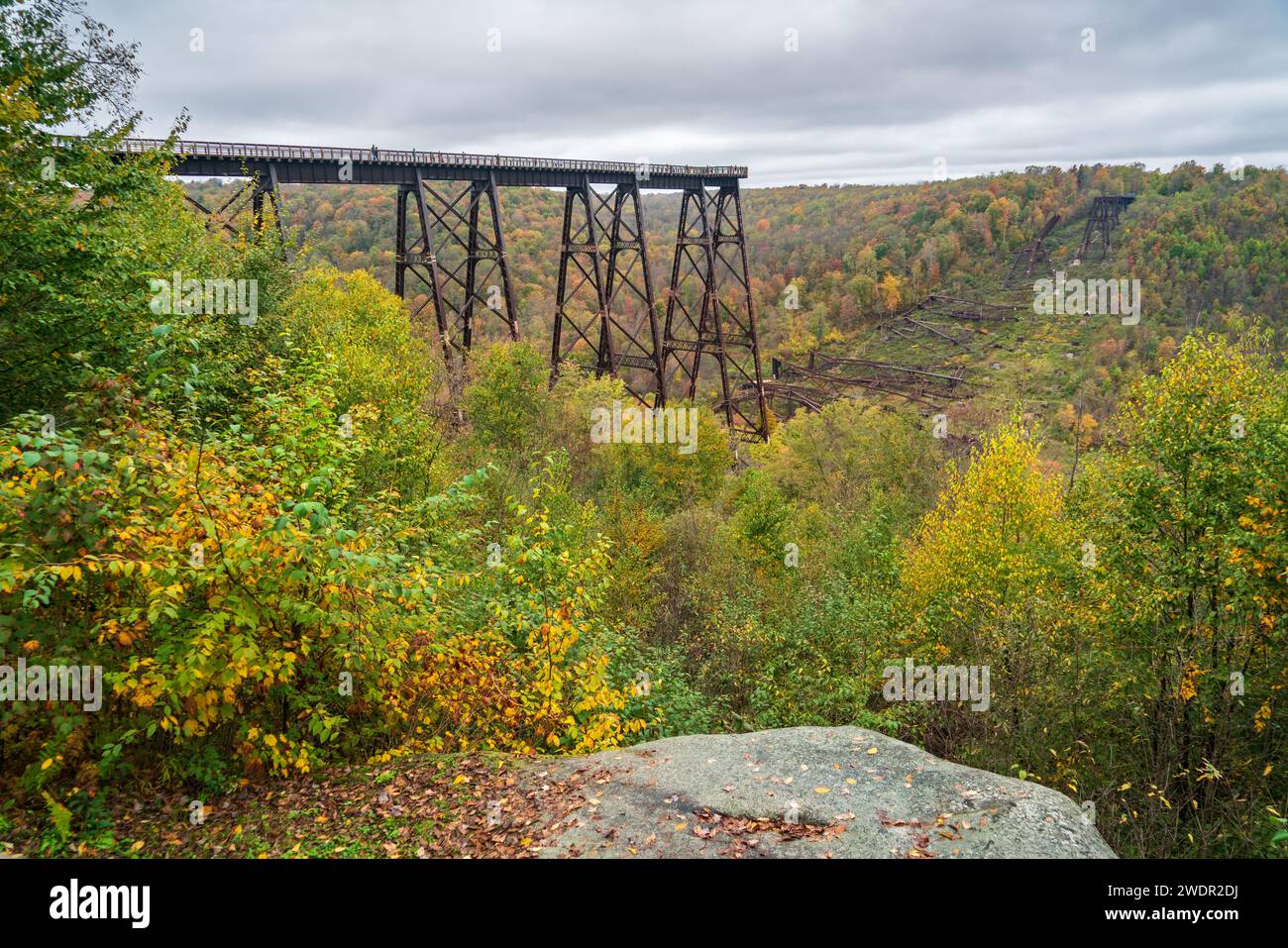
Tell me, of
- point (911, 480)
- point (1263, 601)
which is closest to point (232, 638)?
point (1263, 601)

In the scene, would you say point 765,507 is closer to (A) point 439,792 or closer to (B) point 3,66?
(A) point 439,792

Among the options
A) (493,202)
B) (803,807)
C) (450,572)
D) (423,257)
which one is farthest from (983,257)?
(803,807)

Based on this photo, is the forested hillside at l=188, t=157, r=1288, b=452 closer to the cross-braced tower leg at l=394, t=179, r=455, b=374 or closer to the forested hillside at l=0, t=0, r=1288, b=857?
the cross-braced tower leg at l=394, t=179, r=455, b=374

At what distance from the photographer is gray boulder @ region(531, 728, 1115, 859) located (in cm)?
475

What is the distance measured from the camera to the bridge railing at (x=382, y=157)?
16969 millimetres

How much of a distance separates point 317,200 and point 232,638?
2314 inches

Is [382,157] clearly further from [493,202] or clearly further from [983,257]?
[983,257]

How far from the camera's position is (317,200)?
5506 centimetres

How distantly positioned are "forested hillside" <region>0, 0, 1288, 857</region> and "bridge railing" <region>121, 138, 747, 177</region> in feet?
7.59

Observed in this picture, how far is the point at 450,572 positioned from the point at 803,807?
3.44 m

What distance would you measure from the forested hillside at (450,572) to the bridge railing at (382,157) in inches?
91.1

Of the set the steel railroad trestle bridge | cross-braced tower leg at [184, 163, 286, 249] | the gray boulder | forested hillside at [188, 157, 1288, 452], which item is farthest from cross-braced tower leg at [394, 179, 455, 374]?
forested hillside at [188, 157, 1288, 452]

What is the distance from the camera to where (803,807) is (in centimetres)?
516

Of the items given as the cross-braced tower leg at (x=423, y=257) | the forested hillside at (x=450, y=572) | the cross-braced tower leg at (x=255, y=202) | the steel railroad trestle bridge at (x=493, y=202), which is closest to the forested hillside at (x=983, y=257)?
the steel railroad trestle bridge at (x=493, y=202)
